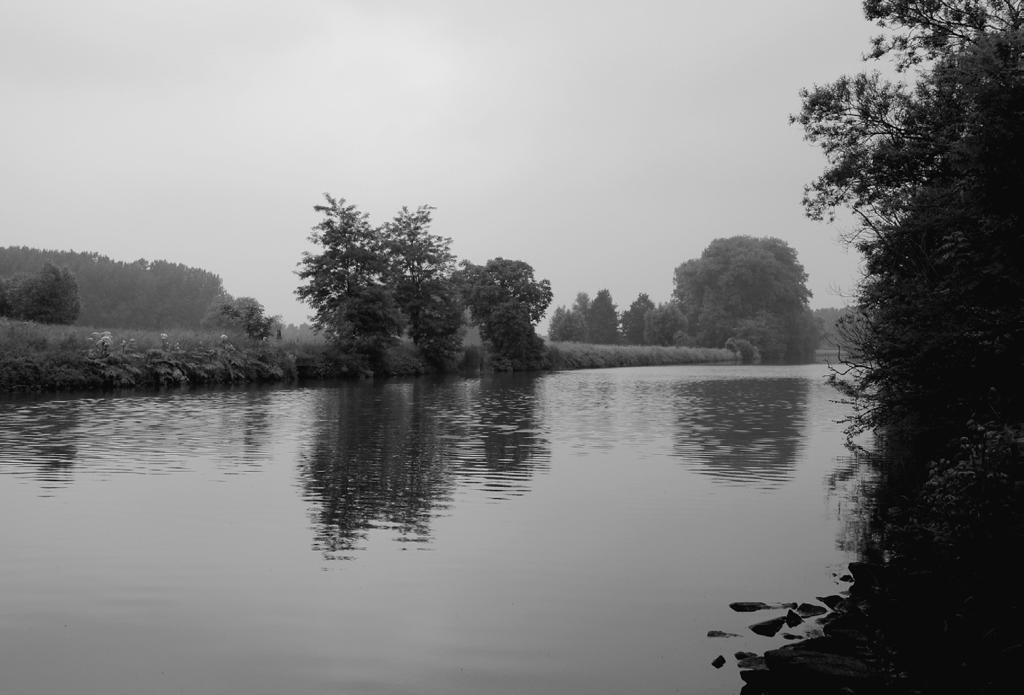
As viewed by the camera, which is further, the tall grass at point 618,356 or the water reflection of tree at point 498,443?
the tall grass at point 618,356

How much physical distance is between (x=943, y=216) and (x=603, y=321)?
10813cm

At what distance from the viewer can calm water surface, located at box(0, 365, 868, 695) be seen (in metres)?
6.18

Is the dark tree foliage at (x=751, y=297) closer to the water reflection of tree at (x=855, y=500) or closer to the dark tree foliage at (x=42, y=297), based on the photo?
the dark tree foliage at (x=42, y=297)

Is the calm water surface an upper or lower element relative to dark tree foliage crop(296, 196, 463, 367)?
lower

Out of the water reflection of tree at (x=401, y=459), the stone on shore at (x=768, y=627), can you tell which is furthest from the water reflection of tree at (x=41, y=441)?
the stone on shore at (x=768, y=627)

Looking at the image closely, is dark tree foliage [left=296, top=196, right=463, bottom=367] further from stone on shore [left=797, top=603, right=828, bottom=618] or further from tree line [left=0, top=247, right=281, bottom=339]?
stone on shore [left=797, top=603, right=828, bottom=618]

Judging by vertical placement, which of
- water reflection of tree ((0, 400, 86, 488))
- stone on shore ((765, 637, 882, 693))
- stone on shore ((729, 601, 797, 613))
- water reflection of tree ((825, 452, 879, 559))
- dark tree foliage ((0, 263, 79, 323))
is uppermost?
dark tree foliage ((0, 263, 79, 323))

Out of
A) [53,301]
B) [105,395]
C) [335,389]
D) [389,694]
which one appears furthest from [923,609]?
[53,301]

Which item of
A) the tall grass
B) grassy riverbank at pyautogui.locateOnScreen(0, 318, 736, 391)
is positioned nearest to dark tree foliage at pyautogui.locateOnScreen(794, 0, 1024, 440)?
grassy riverbank at pyautogui.locateOnScreen(0, 318, 736, 391)

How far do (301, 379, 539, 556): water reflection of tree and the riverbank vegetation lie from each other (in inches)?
223

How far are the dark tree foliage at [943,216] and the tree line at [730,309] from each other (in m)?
88.0

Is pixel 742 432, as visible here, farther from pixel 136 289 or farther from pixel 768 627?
pixel 136 289

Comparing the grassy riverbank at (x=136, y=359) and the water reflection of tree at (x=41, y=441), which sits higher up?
the grassy riverbank at (x=136, y=359)

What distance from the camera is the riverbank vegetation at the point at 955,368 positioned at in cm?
622
